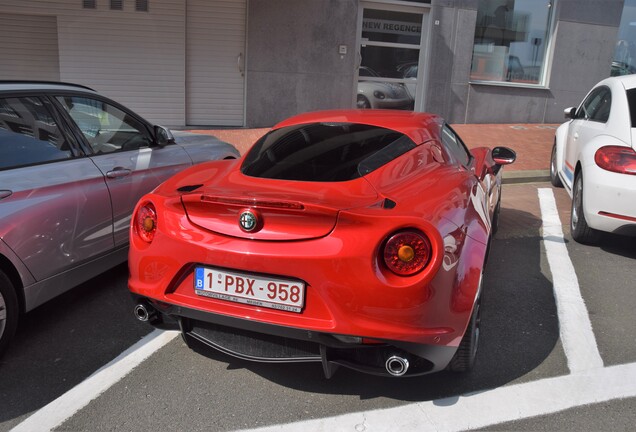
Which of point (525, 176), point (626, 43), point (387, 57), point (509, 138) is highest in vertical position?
point (626, 43)

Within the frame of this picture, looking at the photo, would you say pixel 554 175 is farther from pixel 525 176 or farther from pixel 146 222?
pixel 146 222

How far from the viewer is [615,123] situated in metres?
5.13

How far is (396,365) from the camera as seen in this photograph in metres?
2.52

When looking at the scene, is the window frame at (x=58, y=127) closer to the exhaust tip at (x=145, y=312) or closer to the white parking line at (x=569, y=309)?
the exhaust tip at (x=145, y=312)

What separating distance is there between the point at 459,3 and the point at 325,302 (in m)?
11.4

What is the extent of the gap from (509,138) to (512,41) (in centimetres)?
330

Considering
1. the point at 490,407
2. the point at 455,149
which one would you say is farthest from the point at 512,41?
the point at 490,407

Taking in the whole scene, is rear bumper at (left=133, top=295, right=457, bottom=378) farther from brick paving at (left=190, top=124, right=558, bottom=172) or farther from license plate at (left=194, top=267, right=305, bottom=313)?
brick paving at (left=190, top=124, right=558, bottom=172)

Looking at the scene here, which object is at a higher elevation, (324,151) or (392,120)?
(392,120)

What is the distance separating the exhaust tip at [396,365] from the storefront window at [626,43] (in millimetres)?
14260

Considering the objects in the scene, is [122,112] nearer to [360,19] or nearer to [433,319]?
[433,319]

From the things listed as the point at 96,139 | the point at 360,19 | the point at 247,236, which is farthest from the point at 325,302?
the point at 360,19

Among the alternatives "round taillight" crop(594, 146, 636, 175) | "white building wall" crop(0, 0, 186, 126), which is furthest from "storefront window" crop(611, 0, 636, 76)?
"round taillight" crop(594, 146, 636, 175)

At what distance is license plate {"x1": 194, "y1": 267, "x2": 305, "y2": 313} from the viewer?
2523 millimetres
